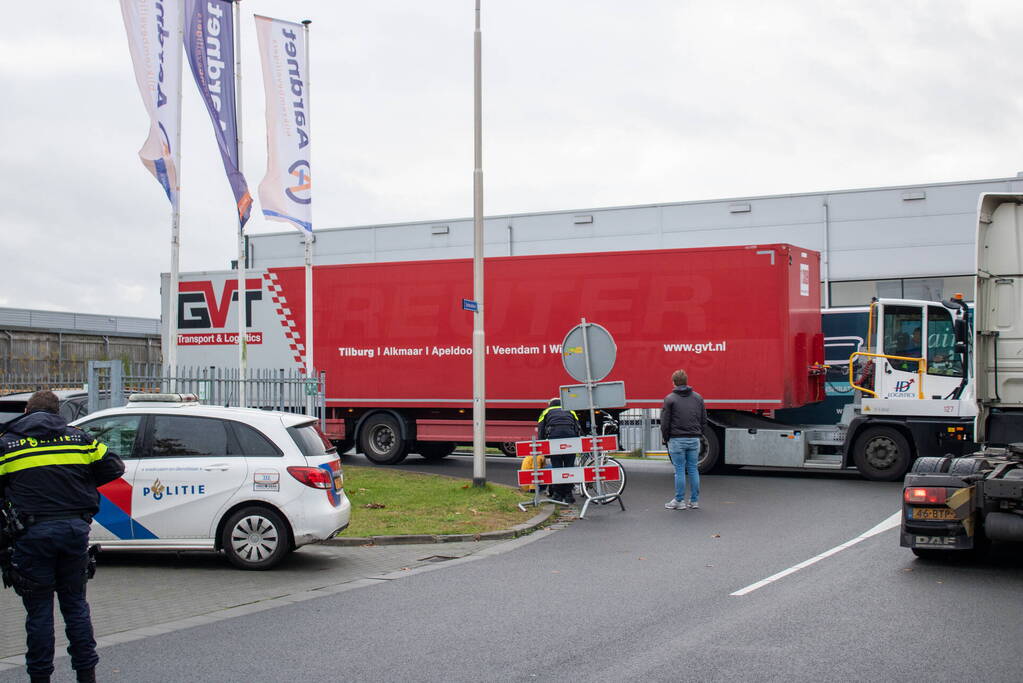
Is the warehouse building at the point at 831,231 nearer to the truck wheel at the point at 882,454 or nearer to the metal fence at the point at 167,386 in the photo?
the truck wheel at the point at 882,454

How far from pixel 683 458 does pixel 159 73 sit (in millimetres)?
11374

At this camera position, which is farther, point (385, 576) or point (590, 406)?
point (590, 406)

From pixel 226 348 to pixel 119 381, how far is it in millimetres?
7539

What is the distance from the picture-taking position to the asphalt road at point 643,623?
242 inches

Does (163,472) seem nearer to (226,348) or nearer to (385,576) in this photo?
(385,576)

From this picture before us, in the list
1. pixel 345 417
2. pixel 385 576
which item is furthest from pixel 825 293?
pixel 385 576

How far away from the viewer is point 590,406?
13.9 metres

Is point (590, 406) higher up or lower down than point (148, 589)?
higher up

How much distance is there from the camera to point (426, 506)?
13617mm

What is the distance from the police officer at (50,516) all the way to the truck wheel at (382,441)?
47.6 ft

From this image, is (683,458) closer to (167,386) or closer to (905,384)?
(905,384)

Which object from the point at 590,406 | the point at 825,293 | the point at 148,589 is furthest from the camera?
the point at 825,293

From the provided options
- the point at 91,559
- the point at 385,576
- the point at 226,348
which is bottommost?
the point at 385,576

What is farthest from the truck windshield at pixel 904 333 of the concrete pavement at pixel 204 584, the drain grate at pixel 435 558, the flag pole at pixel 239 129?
the flag pole at pixel 239 129
